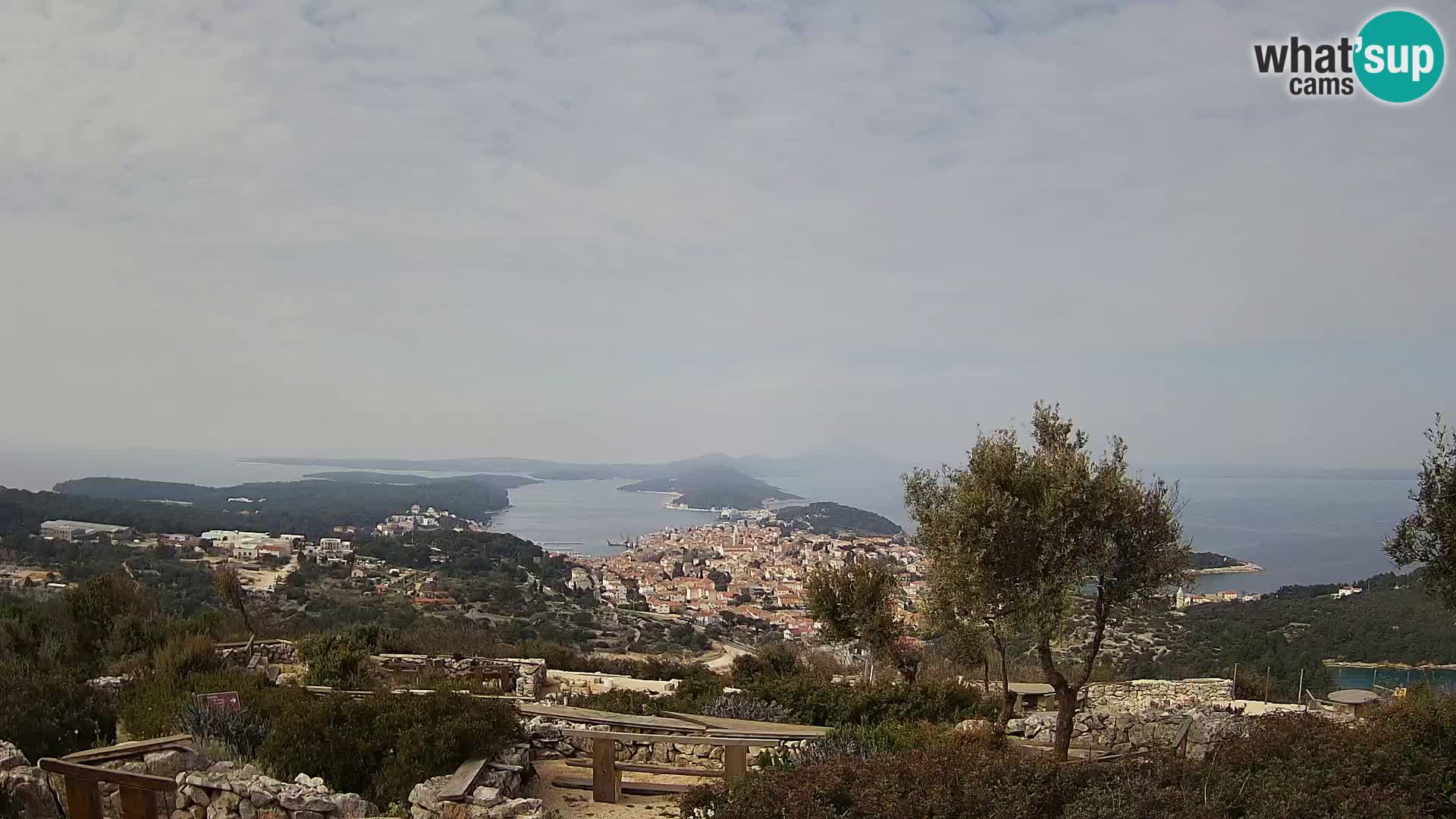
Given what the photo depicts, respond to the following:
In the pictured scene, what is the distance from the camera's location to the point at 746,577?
4641 cm

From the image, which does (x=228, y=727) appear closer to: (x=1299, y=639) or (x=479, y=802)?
(x=479, y=802)

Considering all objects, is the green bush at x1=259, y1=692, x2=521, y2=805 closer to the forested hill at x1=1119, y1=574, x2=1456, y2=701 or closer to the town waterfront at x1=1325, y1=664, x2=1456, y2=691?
the forested hill at x1=1119, y1=574, x2=1456, y2=701

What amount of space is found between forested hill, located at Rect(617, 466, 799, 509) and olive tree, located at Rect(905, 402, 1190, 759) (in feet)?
292

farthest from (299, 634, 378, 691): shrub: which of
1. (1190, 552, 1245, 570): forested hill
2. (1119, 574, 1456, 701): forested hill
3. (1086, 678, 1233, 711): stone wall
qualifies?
(1190, 552, 1245, 570): forested hill

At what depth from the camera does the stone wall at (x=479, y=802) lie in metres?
6.86

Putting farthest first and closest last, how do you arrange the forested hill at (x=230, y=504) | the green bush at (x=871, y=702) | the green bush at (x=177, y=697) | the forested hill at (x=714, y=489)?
the forested hill at (x=714, y=489) → the forested hill at (x=230, y=504) → the green bush at (x=871, y=702) → the green bush at (x=177, y=697)

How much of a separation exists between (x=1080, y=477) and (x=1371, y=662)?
15890 millimetres

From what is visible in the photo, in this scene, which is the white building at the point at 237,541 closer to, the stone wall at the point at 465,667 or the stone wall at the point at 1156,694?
the stone wall at the point at 465,667

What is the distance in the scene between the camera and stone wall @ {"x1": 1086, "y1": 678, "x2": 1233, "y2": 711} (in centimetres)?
1320

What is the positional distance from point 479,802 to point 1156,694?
1250cm

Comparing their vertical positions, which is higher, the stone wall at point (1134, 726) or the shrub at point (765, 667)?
the stone wall at point (1134, 726)

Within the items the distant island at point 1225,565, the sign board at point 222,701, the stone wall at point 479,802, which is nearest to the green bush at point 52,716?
the sign board at point 222,701

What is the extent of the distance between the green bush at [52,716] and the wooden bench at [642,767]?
5.07m

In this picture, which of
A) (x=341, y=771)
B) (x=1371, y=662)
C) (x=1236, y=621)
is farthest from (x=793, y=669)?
(x=1236, y=621)
